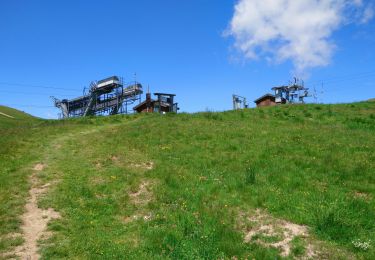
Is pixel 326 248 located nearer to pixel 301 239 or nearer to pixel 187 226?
pixel 301 239

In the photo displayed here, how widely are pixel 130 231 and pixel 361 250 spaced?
8.02m

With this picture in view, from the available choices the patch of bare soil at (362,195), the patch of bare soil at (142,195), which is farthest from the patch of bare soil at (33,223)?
the patch of bare soil at (362,195)

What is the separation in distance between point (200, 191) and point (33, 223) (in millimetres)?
6944

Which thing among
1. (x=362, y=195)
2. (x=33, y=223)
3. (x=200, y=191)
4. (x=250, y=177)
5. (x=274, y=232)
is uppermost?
(x=250, y=177)

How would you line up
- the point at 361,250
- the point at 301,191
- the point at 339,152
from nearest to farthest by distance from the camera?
the point at 361,250 < the point at 301,191 < the point at 339,152

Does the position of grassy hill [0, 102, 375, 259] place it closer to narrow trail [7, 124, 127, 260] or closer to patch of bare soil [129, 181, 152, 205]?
patch of bare soil [129, 181, 152, 205]

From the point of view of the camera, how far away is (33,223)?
16.4 meters

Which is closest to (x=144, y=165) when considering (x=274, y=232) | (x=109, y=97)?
(x=274, y=232)

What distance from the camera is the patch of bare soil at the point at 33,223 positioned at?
1420 cm

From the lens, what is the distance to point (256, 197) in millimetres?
17500

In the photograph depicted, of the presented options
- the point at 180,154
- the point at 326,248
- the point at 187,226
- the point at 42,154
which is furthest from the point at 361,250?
the point at 42,154

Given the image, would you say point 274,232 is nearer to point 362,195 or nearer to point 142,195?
point 362,195

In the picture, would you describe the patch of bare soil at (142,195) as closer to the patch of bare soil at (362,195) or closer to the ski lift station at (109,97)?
the patch of bare soil at (362,195)

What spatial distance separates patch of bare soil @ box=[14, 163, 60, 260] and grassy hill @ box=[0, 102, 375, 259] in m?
0.28
